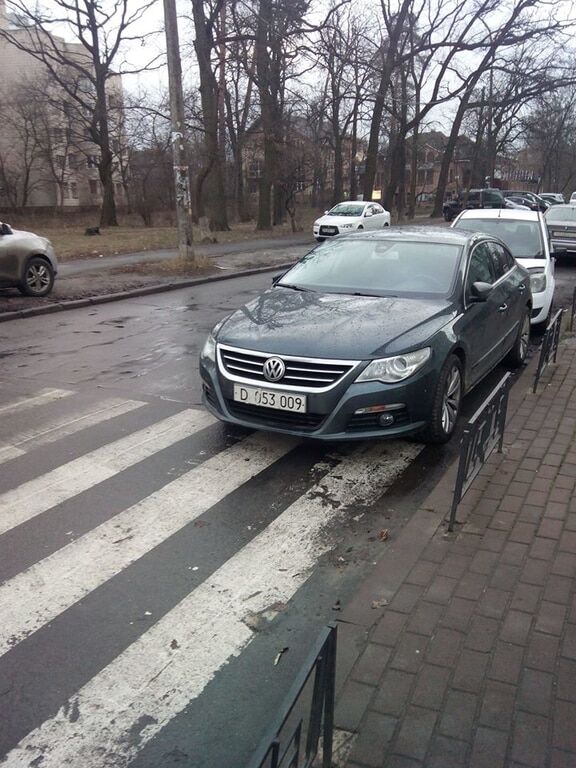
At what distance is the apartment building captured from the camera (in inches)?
1591

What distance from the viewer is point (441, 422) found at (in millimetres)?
5195

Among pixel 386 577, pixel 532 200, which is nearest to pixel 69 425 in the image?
pixel 386 577

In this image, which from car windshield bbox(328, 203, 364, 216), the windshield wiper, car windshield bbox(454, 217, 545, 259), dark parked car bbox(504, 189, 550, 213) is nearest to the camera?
the windshield wiper

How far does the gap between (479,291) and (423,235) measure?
1.23 meters

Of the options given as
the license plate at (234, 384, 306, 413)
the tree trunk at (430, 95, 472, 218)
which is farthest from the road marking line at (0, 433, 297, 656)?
the tree trunk at (430, 95, 472, 218)

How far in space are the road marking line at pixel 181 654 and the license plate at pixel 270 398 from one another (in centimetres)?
70

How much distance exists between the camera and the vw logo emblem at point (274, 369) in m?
4.78

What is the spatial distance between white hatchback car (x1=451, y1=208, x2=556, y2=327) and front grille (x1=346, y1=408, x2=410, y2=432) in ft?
17.5

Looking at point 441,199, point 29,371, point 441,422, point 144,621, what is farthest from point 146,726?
point 441,199

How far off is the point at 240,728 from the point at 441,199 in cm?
4789

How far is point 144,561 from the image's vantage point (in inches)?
146

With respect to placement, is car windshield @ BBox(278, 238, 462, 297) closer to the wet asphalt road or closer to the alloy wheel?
the wet asphalt road

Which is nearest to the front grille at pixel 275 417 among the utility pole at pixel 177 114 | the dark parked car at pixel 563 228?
the utility pole at pixel 177 114

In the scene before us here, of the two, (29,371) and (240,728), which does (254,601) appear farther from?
(29,371)
